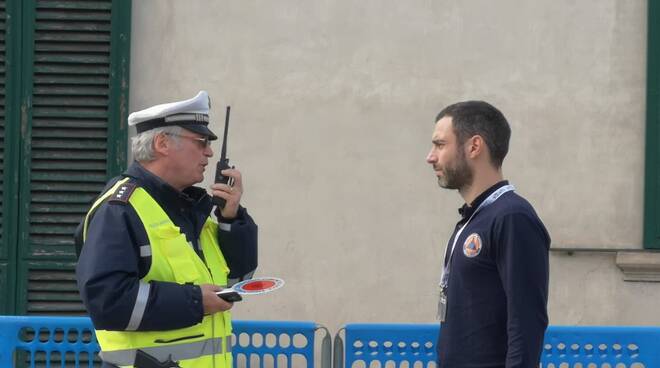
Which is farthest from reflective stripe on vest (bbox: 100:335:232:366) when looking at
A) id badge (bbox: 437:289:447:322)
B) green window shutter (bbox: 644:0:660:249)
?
green window shutter (bbox: 644:0:660:249)

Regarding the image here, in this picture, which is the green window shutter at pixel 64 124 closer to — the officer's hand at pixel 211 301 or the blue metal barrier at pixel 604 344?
the blue metal barrier at pixel 604 344

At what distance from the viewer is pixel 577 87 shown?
698cm

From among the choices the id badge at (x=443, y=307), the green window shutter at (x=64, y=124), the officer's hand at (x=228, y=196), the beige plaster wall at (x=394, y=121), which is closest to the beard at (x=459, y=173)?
the id badge at (x=443, y=307)

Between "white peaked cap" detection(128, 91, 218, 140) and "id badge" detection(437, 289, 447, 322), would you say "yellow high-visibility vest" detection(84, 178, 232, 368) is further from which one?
"id badge" detection(437, 289, 447, 322)

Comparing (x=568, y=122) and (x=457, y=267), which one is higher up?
(x=568, y=122)

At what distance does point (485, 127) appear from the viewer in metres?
3.70

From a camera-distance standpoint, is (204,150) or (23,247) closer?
(204,150)

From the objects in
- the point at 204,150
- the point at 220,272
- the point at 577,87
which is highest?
the point at 577,87

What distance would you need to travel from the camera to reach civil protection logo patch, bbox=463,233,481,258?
351 cm

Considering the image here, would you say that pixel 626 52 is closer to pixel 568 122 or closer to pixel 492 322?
pixel 568 122

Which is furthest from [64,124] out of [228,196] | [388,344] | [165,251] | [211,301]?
[211,301]

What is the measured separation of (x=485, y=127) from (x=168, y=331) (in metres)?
1.16

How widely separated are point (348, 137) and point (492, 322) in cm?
361

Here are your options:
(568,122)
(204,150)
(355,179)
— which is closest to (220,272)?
(204,150)
